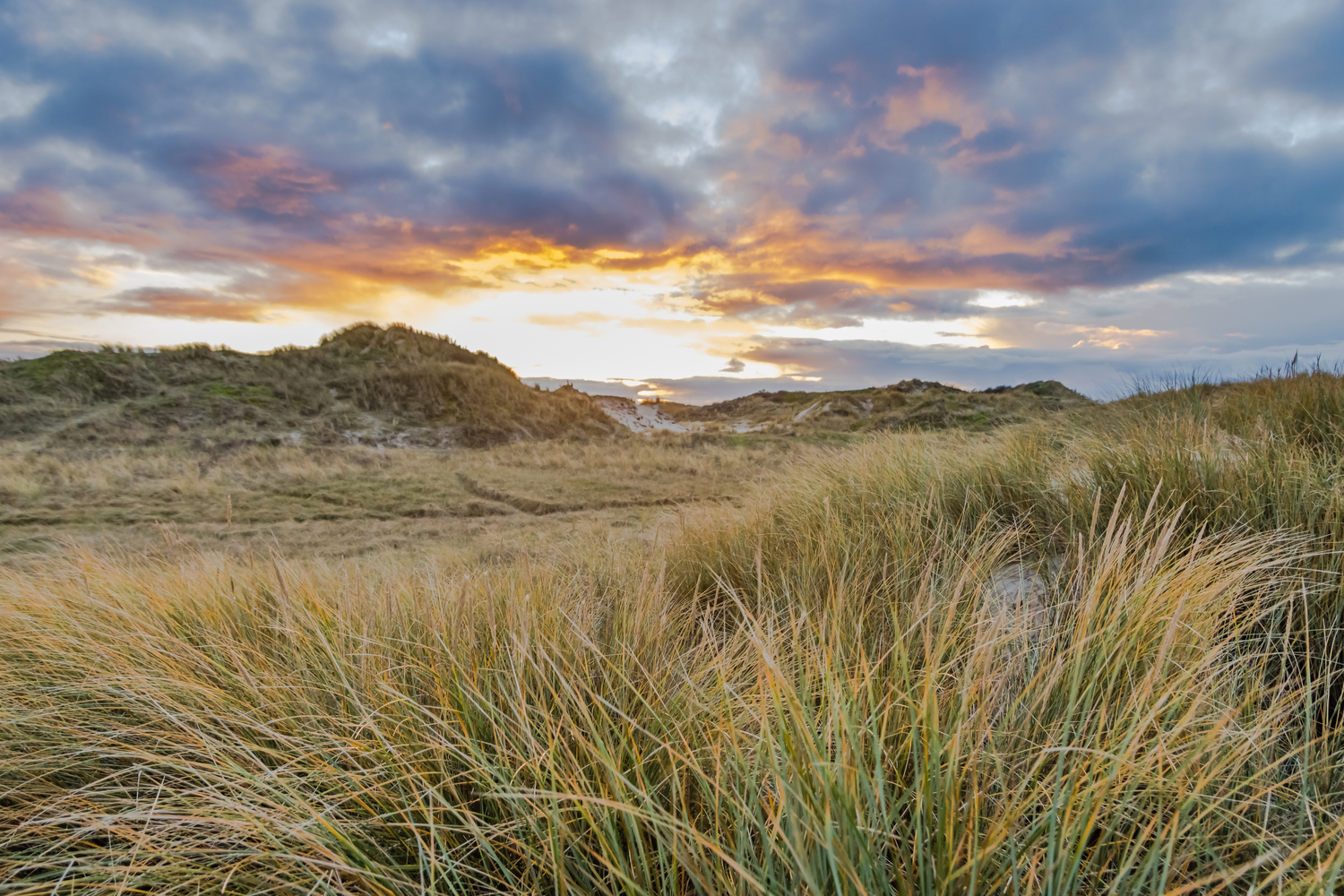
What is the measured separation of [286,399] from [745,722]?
22.3m

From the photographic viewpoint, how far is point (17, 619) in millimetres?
2553

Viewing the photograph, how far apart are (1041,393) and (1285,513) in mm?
29162

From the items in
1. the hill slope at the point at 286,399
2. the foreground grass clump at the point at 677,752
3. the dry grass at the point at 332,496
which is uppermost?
the hill slope at the point at 286,399

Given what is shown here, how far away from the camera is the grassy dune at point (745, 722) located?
3.41ft

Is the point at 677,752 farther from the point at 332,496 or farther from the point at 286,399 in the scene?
the point at 286,399

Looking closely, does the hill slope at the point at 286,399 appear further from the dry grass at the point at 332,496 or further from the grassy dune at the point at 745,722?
the grassy dune at the point at 745,722

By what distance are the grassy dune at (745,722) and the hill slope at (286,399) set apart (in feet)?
52.8

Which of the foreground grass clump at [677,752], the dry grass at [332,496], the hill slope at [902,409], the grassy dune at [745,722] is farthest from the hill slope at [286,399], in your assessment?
the foreground grass clump at [677,752]

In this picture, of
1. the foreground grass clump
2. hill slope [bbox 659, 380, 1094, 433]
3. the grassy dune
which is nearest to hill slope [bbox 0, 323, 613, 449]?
hill slope [bbox 659, 380, 1094, 433]

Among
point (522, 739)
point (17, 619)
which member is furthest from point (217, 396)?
point (522, 739)

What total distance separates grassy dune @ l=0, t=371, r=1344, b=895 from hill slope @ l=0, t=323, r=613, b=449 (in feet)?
52.8

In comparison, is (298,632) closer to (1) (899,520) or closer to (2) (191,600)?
(2) (191,600)

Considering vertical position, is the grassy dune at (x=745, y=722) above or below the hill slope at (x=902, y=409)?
below

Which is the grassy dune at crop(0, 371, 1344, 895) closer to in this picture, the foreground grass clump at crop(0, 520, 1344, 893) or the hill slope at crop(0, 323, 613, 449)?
the foreground grass clump at crop(0, 520, 1344, 893)
